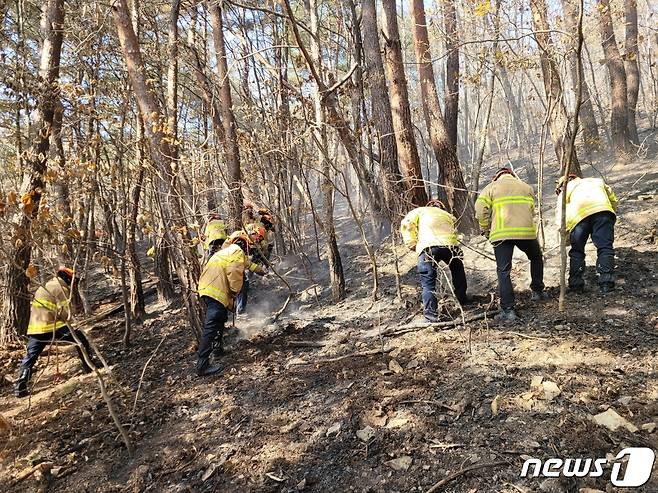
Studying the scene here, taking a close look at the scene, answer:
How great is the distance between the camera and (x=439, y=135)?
310 inches

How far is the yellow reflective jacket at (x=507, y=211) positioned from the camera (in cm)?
490

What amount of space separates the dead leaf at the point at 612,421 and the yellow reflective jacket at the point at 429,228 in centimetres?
260

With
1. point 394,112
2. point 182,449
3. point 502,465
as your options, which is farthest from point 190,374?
point 394,112

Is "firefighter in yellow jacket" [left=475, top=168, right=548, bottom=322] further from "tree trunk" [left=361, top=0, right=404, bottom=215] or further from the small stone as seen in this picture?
the small stone

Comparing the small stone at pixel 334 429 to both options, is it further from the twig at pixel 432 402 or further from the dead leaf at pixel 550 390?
the dead leaf at pixel 550 390

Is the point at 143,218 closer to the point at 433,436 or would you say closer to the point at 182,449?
the point at 182,449

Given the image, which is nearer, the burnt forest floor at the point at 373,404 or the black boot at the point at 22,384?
the burnt forest floor at the point at 373,404

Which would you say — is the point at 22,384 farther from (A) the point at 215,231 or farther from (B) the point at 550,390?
(B) the point at 550,390

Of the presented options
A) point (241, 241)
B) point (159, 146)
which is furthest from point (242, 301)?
point (159, 146)

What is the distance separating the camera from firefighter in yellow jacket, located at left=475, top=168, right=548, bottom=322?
15.9 feet

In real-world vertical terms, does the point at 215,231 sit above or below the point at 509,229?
above

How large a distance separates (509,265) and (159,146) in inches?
174

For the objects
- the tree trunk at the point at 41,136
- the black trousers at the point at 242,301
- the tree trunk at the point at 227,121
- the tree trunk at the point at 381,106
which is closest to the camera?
the tree trunk at the point at 41,136

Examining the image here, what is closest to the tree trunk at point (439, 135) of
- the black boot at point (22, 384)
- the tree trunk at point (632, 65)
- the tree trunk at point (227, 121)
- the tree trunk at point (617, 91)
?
the tree trunk at point (227, 121)
